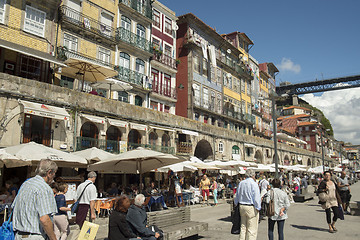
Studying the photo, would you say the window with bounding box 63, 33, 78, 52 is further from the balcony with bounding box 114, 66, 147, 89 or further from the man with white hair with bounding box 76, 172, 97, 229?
the man with white hair with bounding box 76, 172, 97, 229

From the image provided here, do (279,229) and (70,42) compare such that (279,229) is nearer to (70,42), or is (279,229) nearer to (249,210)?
(249,210)

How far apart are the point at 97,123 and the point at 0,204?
8044 millimetres

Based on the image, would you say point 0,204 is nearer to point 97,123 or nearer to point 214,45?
point 97,123

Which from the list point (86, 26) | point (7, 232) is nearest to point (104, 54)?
point (86, 26)

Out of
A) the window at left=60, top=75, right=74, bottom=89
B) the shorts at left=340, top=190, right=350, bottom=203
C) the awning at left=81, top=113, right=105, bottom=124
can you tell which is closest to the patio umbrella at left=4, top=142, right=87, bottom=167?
the awning at left=81, top=113, right=105, bottom=124

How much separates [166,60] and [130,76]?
5.90m

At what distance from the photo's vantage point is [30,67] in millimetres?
17297

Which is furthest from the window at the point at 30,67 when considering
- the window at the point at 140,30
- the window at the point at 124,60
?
the window at the point at 140,30

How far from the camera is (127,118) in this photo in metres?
17.9

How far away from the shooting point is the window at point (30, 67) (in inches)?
670

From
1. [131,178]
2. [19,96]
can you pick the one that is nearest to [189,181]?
[131,178]

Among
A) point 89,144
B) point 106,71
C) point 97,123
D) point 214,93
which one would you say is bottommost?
point 89,144

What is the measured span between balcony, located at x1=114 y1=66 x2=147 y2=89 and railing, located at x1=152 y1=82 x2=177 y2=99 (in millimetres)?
1986

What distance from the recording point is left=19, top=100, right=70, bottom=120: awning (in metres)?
12.6
